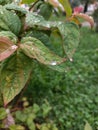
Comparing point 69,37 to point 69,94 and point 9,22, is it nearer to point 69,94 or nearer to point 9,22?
point 9,22

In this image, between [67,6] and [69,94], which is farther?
[69,94]

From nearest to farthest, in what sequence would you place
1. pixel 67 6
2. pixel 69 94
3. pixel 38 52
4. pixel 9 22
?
1. pixel 38 52
2. pixel 9 22
3. pixel 67 6
4. pixel 69 94

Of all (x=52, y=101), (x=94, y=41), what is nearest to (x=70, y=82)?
(x=52, y=101)

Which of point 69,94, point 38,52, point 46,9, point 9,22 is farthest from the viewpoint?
point 69,94

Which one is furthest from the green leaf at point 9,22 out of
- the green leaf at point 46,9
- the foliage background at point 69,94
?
the foliage background at point 69,94

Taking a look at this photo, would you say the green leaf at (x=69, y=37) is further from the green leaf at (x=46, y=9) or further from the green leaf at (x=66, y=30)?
the green leaf at (x=46, y=9)

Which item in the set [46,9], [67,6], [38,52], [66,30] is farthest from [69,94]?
[38,52]

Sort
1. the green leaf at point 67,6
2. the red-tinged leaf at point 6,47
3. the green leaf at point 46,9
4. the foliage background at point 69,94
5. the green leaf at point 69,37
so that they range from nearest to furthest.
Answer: the red-tinged leaf at point 6,47, the green leaf at point 69,37, the green leaf at point 67,6, the green leaf at point 46,9, the foliage background at point 69,94
